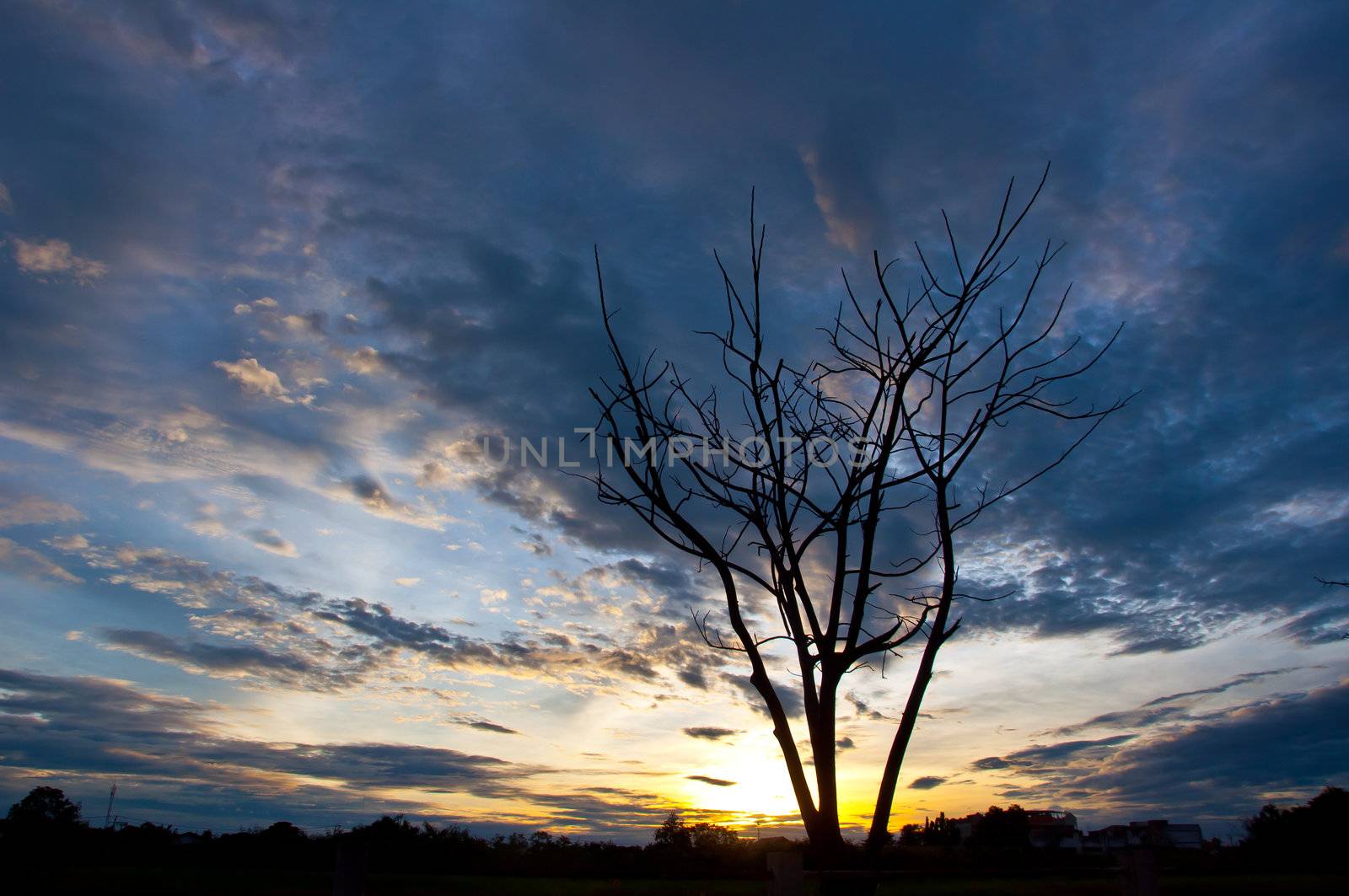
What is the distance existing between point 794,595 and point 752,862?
435cm

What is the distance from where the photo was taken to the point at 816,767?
306 centimetres

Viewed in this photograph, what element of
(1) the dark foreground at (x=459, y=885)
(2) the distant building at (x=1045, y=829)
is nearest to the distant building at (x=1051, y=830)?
(2) the distant building at (x=1045, y=829)

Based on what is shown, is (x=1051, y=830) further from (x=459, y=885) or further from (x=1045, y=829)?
(x=459, y=885)

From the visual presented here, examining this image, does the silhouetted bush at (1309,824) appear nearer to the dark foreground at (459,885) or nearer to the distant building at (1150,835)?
the distant building at (1150,835)

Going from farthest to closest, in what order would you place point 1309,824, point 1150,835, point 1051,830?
1. point 1051,830
2. point 1309,824
3. point 1150,835

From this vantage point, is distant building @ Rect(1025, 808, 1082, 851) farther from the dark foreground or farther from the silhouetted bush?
the dark foreground

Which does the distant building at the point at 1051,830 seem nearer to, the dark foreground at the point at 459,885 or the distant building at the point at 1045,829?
the distant building at the point at 1045,829

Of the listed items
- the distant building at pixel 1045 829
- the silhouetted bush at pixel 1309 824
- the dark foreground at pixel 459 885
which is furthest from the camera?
the distant building at pixel 1045 829

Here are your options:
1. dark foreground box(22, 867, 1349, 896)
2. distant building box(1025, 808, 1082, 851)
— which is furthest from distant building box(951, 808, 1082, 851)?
dark foreground box(22, 867, 1349, 896)

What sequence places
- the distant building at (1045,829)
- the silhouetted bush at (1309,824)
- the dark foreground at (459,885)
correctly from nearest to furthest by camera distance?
the dark foreground at (459,885) < the silhouetted bush at (1309,824) < the distant building at (1045,829)

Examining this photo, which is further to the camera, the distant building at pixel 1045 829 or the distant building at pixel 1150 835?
the distant building at pixel 1045 829

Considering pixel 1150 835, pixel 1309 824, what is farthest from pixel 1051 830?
pixel 1150 835

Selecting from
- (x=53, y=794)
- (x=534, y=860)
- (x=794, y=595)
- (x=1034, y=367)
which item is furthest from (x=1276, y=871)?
(x=53, y=794)

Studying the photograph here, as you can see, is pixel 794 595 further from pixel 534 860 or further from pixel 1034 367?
pixel 534 860
